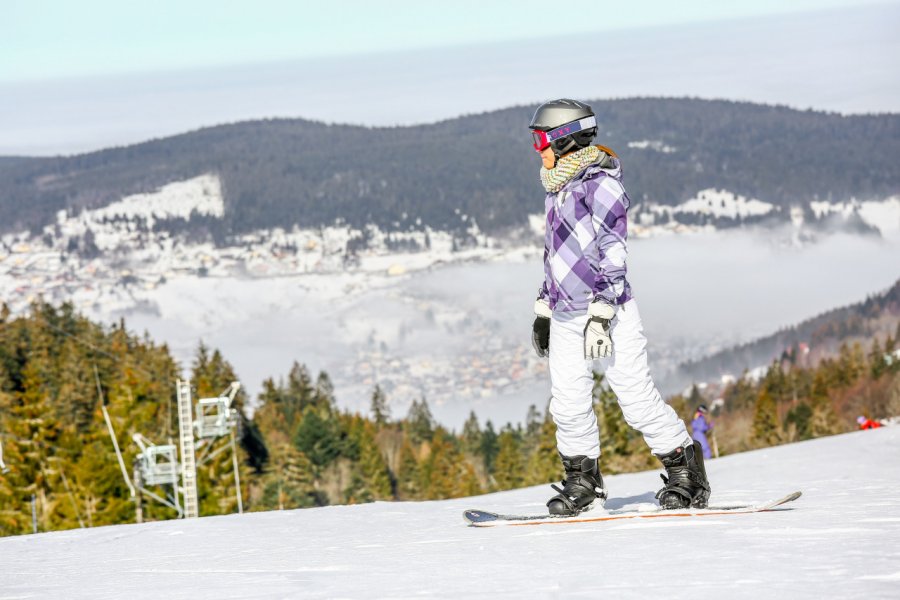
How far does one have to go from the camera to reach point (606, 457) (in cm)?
5266

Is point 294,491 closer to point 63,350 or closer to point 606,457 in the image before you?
point 63,350

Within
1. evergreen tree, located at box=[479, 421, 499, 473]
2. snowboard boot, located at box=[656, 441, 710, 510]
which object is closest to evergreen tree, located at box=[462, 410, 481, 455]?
evergreen tree, located at box=[479, 421, 499, 473]

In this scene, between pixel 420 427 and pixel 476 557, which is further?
pixel 420 427

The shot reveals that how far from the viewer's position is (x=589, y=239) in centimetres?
715

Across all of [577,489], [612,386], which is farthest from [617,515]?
[612,386]

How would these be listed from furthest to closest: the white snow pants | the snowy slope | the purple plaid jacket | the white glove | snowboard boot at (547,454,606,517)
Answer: snowboard boot at (547,454,606,517), the white snow pants, the purple plaid jacket, the white glove, the snowy slope

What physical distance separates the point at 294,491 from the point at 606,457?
1426 inches

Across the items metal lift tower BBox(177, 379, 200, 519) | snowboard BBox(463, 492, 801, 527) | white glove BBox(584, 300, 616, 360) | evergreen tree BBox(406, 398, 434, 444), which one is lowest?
evergreen tree BBox(406, 398, 434, 444)

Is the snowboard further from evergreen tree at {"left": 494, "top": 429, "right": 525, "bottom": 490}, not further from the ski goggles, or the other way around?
evergreen tree at {"left": 494, "top": 429, "right": 525, "bottom": 490}

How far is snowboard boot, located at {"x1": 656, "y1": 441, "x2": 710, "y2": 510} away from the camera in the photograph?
291 inches

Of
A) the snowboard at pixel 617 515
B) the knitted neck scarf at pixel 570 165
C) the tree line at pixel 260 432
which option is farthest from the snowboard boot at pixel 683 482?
the tree line at pixel 260 432

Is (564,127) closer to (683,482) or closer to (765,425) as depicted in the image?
(683,482)

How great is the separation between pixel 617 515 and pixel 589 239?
181 cm

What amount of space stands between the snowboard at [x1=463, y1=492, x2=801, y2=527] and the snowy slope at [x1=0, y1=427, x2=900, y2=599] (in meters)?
0.13
